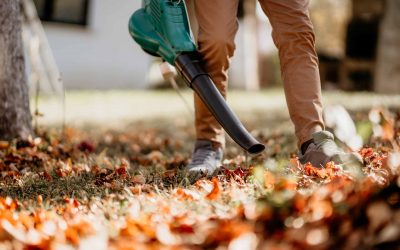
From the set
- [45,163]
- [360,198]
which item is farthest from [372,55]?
[360,198]

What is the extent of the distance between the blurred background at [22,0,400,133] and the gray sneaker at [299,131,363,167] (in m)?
3.70

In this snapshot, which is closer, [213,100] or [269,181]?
[269,181]

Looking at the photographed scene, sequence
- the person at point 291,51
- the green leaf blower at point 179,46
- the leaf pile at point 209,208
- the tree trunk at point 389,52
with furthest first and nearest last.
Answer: the tree trunk at point 389,52 → the person at point 291,51 → the green leaf blower at point 179,46 → the leaf pile at point 209,208

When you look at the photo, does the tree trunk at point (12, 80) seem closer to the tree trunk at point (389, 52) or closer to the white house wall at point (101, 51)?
the white house wall at point (101, 51)

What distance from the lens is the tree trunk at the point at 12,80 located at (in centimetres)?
320

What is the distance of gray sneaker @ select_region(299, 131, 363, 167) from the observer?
225cm

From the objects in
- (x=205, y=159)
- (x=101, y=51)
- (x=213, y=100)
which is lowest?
(x=101, y=51)

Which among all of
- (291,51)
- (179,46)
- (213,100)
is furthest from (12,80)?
(291,51)

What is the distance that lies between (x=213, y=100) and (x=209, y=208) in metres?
0.72

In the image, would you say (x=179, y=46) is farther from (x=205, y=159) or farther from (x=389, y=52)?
(x=389, y=52)

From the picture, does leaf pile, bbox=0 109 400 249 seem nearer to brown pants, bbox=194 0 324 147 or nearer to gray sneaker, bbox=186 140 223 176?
gray sneaker, bbox=186 140 223 176

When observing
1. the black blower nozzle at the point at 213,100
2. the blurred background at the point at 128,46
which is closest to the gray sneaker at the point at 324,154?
the black blower nozzle at the point at 213,100

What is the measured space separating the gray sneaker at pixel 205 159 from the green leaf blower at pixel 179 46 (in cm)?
30

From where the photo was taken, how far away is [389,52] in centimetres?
1066
